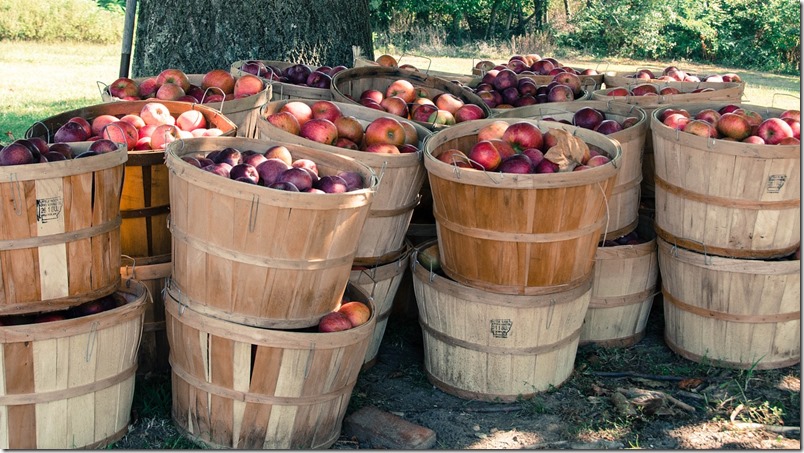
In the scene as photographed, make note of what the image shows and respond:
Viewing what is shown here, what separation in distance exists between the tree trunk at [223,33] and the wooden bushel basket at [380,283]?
107 inches

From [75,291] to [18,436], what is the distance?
60cm

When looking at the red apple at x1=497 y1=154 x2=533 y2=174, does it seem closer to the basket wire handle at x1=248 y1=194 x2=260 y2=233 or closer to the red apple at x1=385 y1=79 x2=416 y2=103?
the basket wire handle at x1=248 y1=194 x2=260 y2=233

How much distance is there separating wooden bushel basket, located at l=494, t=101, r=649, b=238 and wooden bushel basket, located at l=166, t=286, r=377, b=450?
1.84 m

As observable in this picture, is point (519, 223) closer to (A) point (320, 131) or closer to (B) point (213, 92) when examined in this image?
(A) point (320, 131)

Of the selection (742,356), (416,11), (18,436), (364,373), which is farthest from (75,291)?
(416,11)

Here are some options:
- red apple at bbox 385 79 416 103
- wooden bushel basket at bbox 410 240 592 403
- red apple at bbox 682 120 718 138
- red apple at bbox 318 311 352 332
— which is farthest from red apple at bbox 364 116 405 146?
red apple at bbox 682 120 718 138

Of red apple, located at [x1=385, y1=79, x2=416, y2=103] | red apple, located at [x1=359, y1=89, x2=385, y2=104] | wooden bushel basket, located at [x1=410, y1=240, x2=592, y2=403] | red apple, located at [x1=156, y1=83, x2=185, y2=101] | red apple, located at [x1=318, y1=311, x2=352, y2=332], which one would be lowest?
wooden bushel basket, located at [x1=410, y1=240, x2=592, y2=403]

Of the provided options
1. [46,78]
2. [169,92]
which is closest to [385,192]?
[169,92]

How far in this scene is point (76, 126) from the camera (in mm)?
4301

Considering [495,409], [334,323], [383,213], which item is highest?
[383,213]

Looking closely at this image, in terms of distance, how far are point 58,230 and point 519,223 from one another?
198 cm

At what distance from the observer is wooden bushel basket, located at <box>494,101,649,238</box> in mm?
4945

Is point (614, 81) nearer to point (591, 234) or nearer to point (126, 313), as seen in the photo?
point (591, 234)

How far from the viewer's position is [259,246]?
340cm
